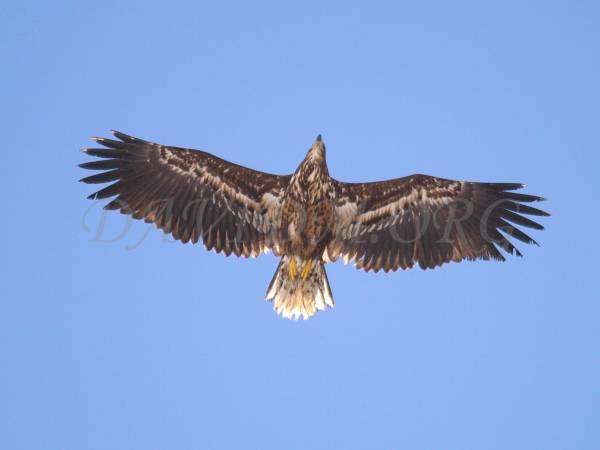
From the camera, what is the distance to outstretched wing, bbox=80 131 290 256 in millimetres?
15023

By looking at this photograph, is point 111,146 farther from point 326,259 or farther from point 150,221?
point 326,259

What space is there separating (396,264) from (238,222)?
2.61m

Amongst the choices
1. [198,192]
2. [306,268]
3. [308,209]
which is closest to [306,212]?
[308,209]

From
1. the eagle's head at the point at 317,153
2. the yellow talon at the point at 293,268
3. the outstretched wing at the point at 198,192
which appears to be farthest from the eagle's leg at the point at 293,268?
the eagle's head at the point at 317,153

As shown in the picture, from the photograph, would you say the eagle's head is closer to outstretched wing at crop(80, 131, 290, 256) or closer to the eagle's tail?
outstretched wing at crop(80, 131, 290, 256)

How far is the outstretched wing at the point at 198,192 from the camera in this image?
15023mm

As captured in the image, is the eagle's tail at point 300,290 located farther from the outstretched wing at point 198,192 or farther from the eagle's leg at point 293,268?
the outstretched wing at point 198,192

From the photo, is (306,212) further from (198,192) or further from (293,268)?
(198,192)

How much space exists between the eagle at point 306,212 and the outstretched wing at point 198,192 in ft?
0.05

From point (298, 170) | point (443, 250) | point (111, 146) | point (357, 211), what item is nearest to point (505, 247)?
point (443, 250)

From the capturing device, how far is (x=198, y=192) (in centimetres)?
1529

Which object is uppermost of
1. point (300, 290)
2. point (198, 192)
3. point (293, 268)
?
point (198, 192)

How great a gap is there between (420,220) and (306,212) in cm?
196

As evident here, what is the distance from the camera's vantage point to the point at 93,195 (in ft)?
48.3
